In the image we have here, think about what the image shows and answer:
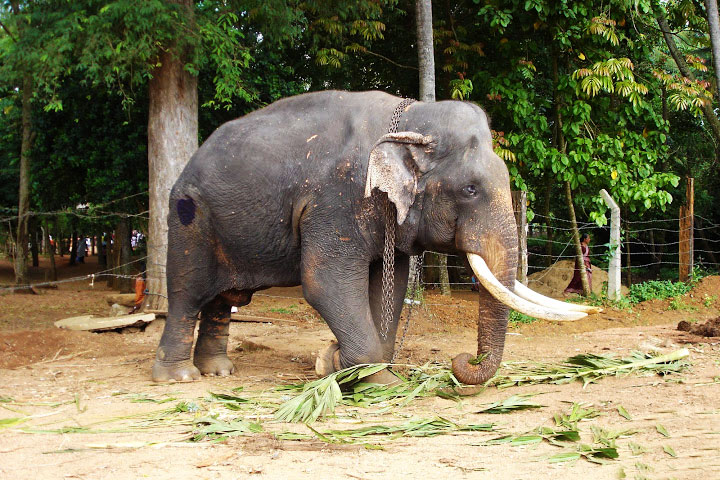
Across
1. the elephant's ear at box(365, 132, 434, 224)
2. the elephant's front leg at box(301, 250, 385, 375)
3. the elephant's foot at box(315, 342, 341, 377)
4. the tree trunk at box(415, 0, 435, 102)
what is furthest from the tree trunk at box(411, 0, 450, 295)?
the elephant's foot at box(315, 342, 341, 377)

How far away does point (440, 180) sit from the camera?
529 cm

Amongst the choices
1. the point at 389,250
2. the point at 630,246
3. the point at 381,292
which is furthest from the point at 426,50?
the point at 630,246

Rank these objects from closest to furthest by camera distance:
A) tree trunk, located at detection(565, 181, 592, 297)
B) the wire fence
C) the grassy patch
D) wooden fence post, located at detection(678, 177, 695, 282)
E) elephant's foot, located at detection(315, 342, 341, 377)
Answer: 1. elephant's foot, located at detection(315, 342, 341, 377)
2. the grassy patch
3. tree trunk, located at detection(565, 181, 592, 297)
4. wooden fence post, located at detection(678, 177, 695, 282)
5. the wire fence

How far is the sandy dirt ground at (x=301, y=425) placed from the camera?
360 cm

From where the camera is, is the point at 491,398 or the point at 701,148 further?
the point at 701,148

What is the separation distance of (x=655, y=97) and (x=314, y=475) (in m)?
10.8

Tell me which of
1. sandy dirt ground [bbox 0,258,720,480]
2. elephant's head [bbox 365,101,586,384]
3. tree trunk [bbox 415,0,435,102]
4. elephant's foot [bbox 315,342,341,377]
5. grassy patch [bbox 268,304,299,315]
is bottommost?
sandy dirt ground [bbox 0,258,720,480]

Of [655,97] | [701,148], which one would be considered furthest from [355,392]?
[701,148]

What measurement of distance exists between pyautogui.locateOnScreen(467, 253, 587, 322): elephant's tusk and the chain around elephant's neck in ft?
2.09

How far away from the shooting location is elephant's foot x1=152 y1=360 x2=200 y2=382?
20.6ft

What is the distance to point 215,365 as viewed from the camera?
6.64 m

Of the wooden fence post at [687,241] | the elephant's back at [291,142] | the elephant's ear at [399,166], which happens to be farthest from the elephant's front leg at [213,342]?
the wooden fence post at [687,241]

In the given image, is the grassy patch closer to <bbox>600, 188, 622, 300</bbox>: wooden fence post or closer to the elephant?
<bbox>600, 188, 622, 300</bbox>: wooden fence post

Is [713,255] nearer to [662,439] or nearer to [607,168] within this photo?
[607,168]
